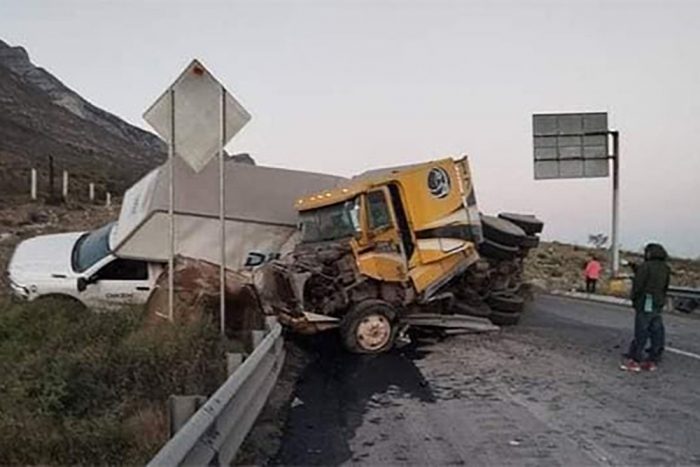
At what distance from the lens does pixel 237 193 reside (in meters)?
16.9

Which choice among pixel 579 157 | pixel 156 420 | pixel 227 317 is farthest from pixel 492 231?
pixel 579 157

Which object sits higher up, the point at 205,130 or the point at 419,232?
the point at 205,130

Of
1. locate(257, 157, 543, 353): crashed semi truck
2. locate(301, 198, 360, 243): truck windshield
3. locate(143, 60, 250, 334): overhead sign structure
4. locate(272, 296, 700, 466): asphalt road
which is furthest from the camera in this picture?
locate(301, 198, 360, 243): truck windshield

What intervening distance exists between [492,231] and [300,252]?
A: 367 cm

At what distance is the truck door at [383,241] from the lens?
532 inches

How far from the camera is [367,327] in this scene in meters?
13.2

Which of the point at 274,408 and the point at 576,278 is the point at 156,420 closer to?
the point at 274,408

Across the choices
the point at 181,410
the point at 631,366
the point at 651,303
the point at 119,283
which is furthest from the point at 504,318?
the point at 181,410

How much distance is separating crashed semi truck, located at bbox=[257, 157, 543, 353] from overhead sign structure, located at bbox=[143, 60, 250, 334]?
243 centimetres

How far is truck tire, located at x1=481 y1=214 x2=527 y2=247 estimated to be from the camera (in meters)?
16.2

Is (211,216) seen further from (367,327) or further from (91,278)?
(367,327)

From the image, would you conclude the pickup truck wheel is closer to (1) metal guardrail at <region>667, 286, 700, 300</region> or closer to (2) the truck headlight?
(2) the truck headlight

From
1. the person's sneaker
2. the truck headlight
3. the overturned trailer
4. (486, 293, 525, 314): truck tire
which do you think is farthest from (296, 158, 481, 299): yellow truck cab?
the truck headlight

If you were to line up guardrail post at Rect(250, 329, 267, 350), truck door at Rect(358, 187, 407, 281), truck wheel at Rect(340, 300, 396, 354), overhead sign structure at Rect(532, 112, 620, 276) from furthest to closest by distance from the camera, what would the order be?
1. overhead sign structure at Rect(532, 112, 620, 276)
2. truck door at Rect(358, 187, 407, 281)
3. truck wheel at Rect(340, 300, 396, 354)
4. guardrail post at Rect(250, 329, 267, 350)
